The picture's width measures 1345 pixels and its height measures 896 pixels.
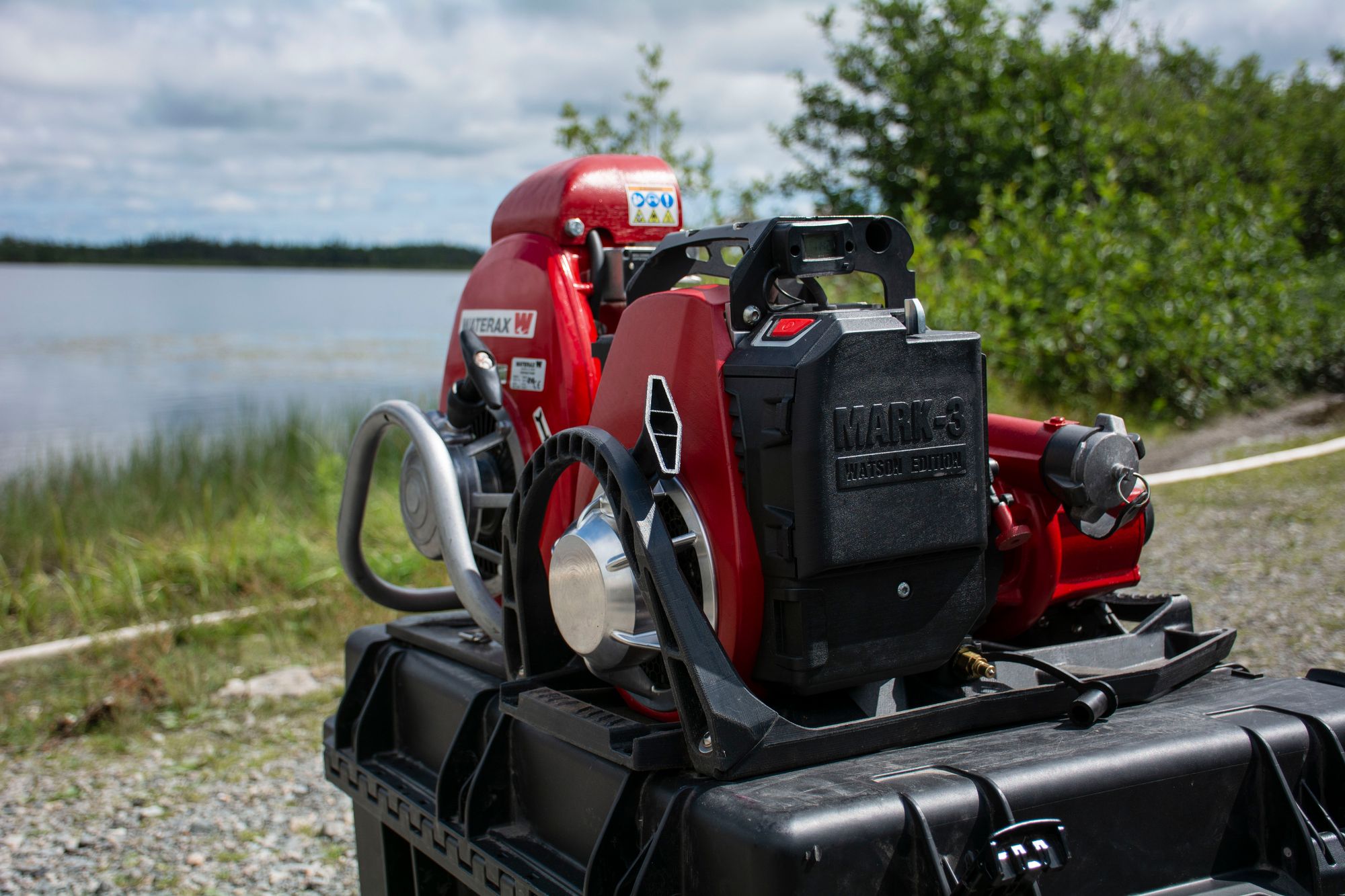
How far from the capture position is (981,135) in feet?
45.3

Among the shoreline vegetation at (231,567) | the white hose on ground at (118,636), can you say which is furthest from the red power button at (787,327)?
the white hose on ground at (118,636)

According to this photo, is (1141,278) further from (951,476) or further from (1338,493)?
(951,476)

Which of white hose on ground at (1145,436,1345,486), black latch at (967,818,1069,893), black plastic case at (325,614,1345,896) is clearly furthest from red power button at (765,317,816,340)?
white hose on ground at (1145,436,1345,486)

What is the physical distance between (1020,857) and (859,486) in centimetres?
54

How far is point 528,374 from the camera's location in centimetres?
273

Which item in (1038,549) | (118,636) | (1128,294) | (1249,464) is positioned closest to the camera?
(1038,549)

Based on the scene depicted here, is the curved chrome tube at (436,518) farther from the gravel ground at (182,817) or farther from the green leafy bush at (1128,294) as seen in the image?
the green leafy bush at (1128,294)

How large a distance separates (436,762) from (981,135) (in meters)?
12.7

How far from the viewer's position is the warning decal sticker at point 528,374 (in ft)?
8.82

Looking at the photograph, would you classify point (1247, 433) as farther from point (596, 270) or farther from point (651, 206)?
point (596, 270)

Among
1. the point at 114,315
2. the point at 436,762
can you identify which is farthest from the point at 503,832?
the point at 114,315

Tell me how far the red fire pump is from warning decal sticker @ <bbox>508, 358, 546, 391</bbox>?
1.51ft

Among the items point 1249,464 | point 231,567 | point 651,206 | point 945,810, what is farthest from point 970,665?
point 1249,464

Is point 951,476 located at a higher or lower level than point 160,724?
higher
